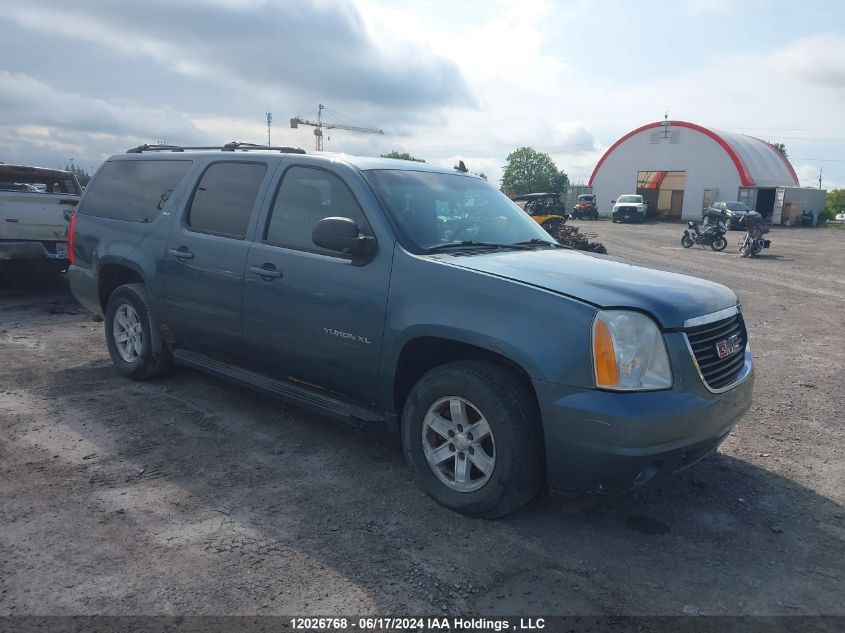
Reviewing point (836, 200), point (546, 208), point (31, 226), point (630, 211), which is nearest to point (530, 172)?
point (836, 200)

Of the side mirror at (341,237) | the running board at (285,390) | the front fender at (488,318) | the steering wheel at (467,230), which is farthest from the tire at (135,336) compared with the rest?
the steering wheel at (467,230)

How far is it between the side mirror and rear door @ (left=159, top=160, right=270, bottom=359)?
38.1 inches

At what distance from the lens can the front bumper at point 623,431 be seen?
9.67 feet

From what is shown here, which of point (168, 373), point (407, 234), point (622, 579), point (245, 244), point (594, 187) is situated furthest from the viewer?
point (594, 187)

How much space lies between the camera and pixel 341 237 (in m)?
3.68

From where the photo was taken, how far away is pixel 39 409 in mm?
4941

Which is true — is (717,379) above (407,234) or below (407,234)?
below

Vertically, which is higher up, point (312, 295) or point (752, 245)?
point (752, 245)

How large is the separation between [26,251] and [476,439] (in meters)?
8.09

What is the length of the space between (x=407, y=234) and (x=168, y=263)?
2202 mm

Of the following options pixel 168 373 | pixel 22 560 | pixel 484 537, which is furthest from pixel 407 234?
pixel 168 373

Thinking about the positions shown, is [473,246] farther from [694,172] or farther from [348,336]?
[694,172]

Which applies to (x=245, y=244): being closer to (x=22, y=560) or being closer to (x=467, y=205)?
(x=467, y=205)

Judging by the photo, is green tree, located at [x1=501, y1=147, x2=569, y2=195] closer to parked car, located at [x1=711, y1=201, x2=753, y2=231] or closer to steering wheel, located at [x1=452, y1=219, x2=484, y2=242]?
parked car, located at [x1=711, y1=201, x2=753, y2=231]
